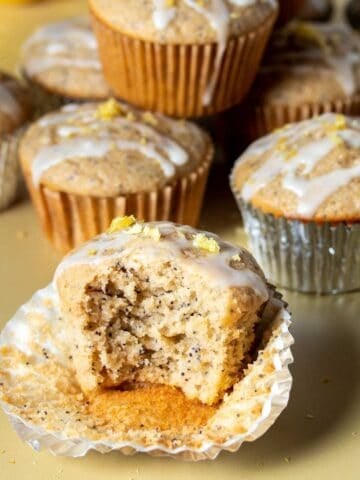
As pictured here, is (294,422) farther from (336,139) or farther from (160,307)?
(336,139)

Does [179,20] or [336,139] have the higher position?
[179,20]

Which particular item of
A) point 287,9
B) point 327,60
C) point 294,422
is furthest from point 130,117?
point 294,422

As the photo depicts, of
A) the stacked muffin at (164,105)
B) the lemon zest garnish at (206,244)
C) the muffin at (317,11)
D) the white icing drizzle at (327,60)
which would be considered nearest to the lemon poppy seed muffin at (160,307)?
the lemon zest garnish at (206,244)

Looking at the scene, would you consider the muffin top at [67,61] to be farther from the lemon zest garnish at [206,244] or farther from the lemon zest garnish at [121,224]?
the lemon zest garnish at [206,244]

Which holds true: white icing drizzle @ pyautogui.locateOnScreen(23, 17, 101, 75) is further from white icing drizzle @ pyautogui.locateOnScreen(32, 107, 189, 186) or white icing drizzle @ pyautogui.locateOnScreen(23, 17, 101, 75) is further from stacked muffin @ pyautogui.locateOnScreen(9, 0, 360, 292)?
white icing drizzle @ pyautogui.locateOnScreen(32, 107, 189, 186)

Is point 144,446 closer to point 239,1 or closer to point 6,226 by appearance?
point 6,226

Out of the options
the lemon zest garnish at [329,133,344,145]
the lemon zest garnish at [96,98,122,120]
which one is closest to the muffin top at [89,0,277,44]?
the lemon zest garnish at [96,98,122,120]
